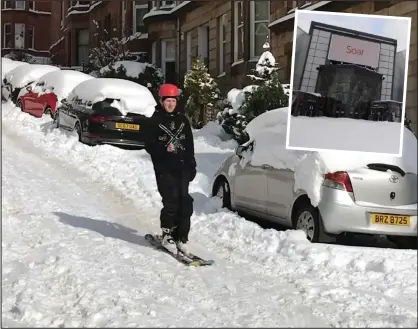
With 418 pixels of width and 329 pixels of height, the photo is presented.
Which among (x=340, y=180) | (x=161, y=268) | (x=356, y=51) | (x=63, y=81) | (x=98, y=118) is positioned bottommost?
(x=161, y=268)

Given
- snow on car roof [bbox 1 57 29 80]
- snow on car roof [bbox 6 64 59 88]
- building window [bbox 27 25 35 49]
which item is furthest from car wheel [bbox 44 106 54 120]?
snow on car roof [bbox 1 57 29 80]

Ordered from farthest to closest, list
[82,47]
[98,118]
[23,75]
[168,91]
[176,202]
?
[98,118] → [82,47] → [23,75] → [176,202] → [168,91]

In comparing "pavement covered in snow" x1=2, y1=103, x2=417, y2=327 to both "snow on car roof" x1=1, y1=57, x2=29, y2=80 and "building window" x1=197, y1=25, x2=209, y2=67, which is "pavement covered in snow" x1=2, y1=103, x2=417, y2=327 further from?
"building window" x1=197, y1=25, x2=209, y2=67

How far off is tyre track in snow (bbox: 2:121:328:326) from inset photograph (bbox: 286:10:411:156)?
1.44m

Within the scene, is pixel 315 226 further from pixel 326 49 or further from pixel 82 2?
pixel 82 2

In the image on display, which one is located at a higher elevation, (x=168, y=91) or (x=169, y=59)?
(x=169, y=59)

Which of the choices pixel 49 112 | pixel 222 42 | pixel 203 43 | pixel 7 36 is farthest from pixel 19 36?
pixel 222 42

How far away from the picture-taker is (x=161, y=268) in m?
5.77

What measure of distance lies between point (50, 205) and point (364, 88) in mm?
4131

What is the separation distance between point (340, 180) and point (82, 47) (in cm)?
353

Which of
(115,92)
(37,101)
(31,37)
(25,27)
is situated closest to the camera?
(25,27)

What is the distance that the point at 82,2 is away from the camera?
640cm

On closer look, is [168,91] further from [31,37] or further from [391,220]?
[391,220]

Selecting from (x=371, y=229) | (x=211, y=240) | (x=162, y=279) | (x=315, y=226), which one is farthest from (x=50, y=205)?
(x=371, y=229)
